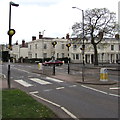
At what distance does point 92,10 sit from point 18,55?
2210 inches

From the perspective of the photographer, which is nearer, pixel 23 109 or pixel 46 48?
pixel 23 109

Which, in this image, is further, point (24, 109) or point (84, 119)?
point (24, 109)

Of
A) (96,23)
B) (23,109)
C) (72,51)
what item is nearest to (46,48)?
(72,51)

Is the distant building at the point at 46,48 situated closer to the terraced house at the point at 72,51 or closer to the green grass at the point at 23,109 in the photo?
the terraced house at the point at 72,51

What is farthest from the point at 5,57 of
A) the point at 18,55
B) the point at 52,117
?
the point at 18,55

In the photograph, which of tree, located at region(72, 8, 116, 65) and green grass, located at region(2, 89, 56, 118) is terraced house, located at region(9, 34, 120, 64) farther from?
green grass, located at region(2, 89, 56, 118)

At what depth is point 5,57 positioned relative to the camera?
1334 cm

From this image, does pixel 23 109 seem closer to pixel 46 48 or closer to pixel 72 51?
pixel 46 48

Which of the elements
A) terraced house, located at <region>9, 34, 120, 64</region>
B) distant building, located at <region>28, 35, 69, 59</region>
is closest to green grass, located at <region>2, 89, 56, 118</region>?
terraced house, located at <region>9, 34, 120, 64</region>

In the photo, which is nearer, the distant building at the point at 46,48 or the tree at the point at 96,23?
the tree at the point at 96,23

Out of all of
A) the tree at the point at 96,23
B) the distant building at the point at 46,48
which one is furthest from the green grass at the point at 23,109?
the distant building at the point at 46,48

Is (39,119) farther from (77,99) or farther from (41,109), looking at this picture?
(77,99)

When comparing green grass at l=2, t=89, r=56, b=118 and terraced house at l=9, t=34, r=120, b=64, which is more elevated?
terraced house at l=9, t=34, r=120, b=64

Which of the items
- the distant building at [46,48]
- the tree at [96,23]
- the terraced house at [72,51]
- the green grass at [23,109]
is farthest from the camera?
the distant building at [46,48]
